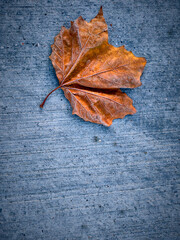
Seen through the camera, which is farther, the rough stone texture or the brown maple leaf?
the rough stone texture

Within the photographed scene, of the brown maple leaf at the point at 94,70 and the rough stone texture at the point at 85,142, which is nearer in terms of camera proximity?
the brown maple leaf at the point at 94,70

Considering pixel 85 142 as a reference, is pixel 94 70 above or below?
above

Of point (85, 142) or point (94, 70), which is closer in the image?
point (94, 70)

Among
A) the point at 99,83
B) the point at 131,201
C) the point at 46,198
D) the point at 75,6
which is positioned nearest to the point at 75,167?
the point at 46,198
